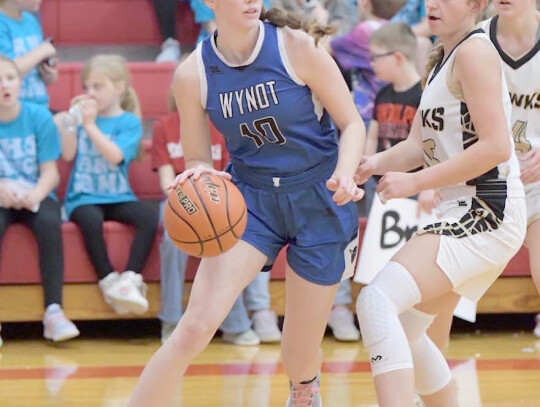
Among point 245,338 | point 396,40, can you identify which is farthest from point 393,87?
point 245,338

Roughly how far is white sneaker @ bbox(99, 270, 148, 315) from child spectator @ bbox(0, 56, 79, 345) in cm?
25

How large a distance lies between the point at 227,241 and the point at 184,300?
8.68 feet

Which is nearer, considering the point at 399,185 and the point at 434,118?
the point at 399,185

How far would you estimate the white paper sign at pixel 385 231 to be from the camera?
5770 mm

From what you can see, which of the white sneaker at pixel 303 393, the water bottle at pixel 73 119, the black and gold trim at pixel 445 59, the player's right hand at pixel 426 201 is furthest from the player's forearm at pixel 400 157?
the water bottle at pixel 73 119

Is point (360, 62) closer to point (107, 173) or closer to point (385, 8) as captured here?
point (385, 8)

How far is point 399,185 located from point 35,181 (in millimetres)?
3148

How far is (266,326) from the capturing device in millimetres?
5793

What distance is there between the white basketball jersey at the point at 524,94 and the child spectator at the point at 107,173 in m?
2.49

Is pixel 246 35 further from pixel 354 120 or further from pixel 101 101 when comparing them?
pixel 101 101

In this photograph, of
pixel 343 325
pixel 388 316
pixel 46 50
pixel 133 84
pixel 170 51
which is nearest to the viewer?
pixel 388 316

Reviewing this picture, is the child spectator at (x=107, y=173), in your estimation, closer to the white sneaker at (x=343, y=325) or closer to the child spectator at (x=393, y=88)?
the white sneaker at (x=343, y=325)

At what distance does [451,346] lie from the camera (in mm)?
5770

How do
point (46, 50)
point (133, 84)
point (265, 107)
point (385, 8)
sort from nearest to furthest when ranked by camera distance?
point (265, 107)
point (46, 50)
point (133, 84)
point (385, 8)
